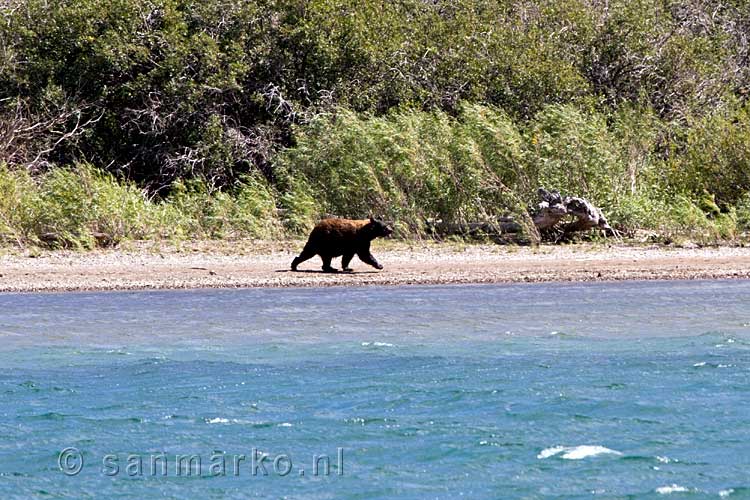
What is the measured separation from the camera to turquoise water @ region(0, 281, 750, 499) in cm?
812

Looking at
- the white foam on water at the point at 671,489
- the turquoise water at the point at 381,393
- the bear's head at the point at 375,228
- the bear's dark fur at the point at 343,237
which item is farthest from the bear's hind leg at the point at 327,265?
the white foam on water at the point at 671,489

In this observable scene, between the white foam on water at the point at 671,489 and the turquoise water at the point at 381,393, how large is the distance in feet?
0.06

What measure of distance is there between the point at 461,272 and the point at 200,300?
389 centimetres

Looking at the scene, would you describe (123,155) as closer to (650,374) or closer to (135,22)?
(135,22)

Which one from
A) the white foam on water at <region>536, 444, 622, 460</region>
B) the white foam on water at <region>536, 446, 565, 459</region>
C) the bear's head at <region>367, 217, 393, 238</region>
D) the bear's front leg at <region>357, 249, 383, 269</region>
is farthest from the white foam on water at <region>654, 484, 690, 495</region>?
the bear's front leg at <region>357, 249, 383, 269</region>

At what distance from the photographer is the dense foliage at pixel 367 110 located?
2102 centimetres

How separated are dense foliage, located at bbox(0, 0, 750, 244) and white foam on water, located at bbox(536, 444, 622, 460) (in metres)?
11.9

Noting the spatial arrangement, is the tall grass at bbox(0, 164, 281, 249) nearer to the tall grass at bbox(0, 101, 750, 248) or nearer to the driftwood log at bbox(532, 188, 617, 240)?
the tall grass at bbox(0, 101, 750, 248)

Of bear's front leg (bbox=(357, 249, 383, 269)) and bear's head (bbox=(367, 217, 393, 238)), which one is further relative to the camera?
bear's front leg (bbox=(357, 249, 383, 269))

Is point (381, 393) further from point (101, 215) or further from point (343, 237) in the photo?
point (101, 215)

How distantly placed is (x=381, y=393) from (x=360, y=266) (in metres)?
8.17

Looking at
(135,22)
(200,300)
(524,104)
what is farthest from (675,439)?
(135,22)

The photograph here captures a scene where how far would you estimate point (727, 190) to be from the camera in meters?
22.0

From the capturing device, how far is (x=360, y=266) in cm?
1866
